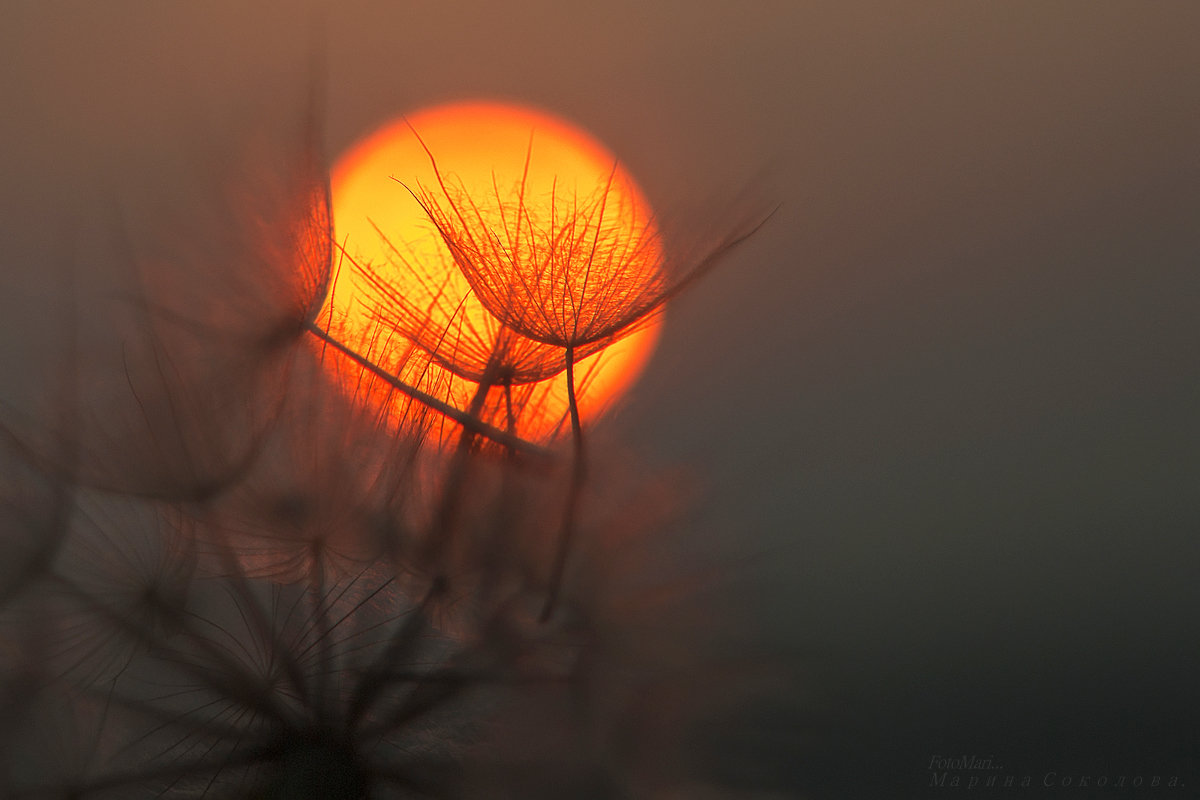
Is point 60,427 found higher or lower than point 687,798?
higher

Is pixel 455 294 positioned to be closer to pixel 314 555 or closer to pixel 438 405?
pixel 438 405

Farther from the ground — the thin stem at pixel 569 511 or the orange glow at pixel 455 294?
the orange glow at pixel 455 294

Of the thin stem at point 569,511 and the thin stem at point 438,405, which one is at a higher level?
the thin stem at point 438,405

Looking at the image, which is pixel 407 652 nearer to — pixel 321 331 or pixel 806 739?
pixel 321 331

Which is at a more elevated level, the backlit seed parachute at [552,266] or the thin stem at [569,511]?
the backlit seed parachute at [552,266]

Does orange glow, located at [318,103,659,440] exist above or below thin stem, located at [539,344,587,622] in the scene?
above

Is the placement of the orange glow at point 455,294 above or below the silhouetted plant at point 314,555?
above

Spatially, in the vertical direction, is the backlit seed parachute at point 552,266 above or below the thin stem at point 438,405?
above

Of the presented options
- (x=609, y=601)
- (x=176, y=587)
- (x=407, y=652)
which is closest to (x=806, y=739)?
(x=609, y=601)
